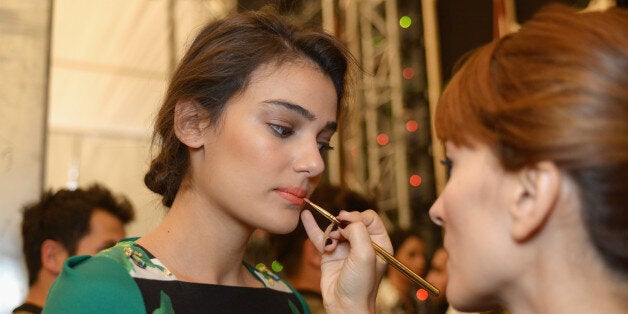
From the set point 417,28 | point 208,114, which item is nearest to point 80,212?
point 208,114

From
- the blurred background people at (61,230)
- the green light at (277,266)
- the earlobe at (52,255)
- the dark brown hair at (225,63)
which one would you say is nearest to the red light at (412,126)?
the green light at (277,266)

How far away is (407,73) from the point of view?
144 inches

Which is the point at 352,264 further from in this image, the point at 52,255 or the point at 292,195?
the point at 52,255

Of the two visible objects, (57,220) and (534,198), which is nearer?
(534,198)

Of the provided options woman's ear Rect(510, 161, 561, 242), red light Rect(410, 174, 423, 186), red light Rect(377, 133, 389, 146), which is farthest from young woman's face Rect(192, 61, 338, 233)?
red light Rect(377, 133, 389, 146)

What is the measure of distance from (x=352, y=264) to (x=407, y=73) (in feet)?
8.87

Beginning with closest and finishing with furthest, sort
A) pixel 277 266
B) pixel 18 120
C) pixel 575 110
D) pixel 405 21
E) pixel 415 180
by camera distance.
Result: pixel 575 110 < pixel 18 120 < pixel 277 266 < pixel 415 180 < pixel 405 21

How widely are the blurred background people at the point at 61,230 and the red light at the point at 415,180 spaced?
1.85 m

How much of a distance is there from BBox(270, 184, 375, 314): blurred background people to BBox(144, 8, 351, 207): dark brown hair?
857 mm

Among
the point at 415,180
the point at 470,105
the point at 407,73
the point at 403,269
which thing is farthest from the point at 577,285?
the point at 407,73

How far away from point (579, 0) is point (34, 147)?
2.00m

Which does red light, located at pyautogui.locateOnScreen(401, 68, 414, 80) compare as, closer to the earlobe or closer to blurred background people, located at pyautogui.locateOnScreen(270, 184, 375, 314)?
blurred background people, located at pyautogui.locateOnScreen(270, 184, 375, 314)

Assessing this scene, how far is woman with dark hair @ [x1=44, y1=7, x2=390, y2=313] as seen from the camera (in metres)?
1.03

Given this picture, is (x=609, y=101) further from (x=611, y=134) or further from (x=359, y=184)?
(x=359, y=184)
